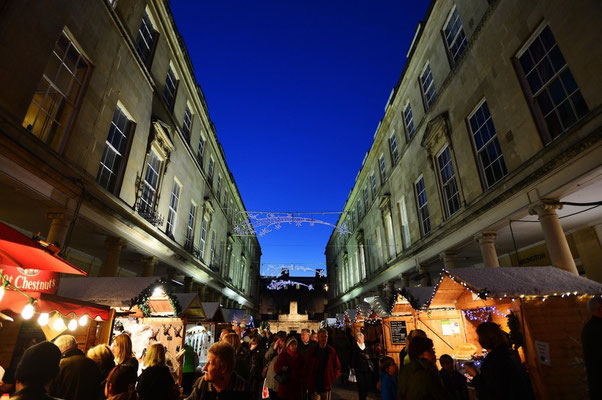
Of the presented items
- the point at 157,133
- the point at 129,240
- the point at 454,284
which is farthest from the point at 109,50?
the point at 454,284

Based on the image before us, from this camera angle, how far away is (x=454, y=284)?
26.9 ft

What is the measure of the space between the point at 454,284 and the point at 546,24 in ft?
25.8

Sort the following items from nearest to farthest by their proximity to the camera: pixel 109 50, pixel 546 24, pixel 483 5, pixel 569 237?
1. pixel 546 24
2. pixel 109 50
3. pixel 483 5
4. pixel 569 237

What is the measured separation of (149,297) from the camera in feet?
22.8

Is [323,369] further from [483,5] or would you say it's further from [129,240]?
[483,5]

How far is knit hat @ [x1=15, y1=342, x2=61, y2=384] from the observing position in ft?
7.95

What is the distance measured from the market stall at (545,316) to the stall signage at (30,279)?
26.5 feet

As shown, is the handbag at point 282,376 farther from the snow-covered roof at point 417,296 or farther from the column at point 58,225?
the column at point 58,225

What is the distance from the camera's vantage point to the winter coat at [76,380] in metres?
3.93

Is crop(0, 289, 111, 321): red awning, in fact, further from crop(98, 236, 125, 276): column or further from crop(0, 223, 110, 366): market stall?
crop(98, 236, 125, 276): column

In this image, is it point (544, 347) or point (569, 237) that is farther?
point (569, 237)

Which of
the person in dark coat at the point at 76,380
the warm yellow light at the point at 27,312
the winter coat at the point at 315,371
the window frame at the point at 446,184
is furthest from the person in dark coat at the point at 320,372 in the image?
the window frame at the point at 446,184

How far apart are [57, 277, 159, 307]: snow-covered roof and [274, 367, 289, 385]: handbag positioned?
134 inches

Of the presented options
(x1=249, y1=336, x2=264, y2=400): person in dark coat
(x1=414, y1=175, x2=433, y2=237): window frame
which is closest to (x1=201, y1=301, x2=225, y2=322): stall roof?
(x1=249, y1=336, x2=264, y2=400): person in dark coat
